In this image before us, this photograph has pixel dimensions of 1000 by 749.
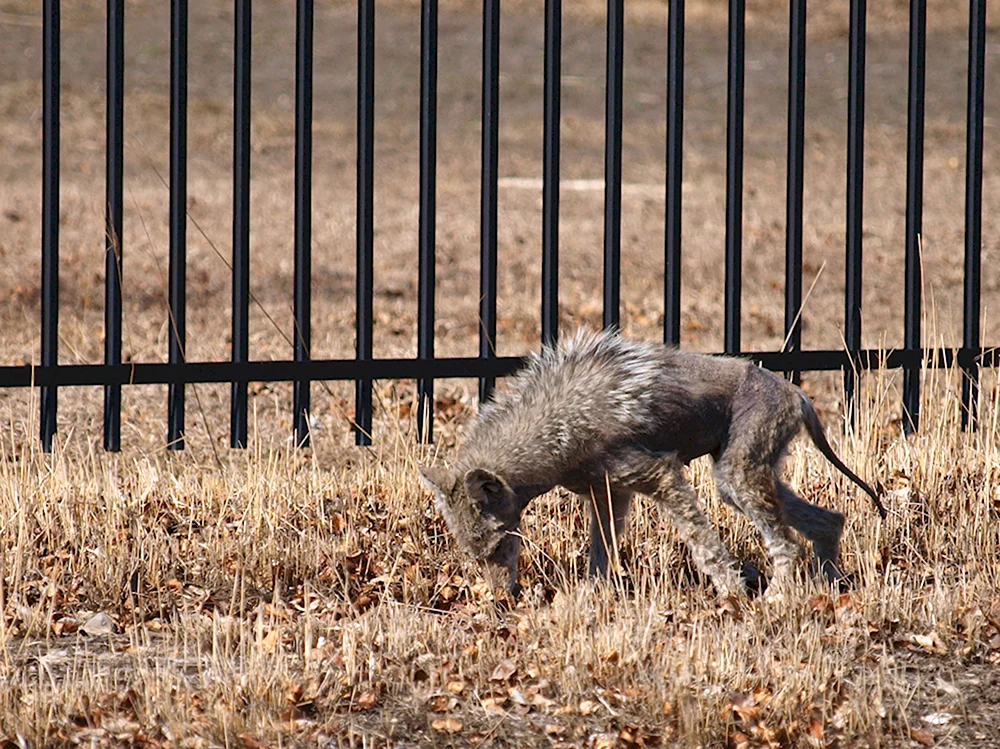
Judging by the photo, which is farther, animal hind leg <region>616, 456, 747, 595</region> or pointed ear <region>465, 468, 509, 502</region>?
animal hind leg <region>616, 456, 747, 595</region>

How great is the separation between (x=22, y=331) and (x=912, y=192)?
758cm

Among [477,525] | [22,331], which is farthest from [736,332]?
[22,331]

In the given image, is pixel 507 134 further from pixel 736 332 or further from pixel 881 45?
pixel 736 332

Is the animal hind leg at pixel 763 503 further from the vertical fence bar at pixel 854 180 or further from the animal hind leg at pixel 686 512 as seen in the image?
the vertical fence bar at pixel 854 180

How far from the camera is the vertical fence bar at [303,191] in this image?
6773 mm

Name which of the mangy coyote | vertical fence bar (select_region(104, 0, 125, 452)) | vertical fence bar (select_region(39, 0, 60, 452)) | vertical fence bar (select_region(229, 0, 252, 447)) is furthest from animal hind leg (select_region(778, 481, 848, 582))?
vertical fence bar (select_region(39, 0, 60, 452))

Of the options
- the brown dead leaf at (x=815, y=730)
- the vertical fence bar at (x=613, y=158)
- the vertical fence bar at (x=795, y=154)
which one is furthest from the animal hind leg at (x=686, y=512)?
the vertical fence bar at (x=795, y=154)

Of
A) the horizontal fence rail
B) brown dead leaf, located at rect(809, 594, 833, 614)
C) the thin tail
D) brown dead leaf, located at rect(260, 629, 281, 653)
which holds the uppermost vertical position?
the horizontal fence rail

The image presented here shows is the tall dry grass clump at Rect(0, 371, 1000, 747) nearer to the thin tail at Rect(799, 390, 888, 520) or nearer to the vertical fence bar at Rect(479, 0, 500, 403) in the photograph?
the thin tail at Rect(799, 390, 888, 520)

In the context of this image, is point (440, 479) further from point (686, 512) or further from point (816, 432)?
point (816, 432)

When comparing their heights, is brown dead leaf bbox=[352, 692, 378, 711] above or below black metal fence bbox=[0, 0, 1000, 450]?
below

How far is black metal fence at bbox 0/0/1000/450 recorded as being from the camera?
667 centimetres

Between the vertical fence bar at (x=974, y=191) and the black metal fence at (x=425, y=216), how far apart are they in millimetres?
12

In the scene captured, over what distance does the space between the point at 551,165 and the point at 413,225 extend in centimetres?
934
